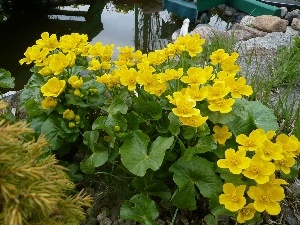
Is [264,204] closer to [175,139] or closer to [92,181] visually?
[175,139]

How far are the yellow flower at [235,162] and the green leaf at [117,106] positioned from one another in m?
0.51

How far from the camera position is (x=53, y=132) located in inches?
73.9

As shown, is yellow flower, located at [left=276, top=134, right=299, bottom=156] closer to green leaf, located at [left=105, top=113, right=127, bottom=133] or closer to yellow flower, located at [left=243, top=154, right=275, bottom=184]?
yellow flower, located at [left=243, top=154, right=275, bottom=184]

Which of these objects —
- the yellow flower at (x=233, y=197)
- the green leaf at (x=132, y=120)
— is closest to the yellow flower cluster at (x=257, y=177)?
the yellow flower at (x=233, y=197)

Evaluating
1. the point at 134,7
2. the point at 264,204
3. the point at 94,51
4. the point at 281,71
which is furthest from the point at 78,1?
the point at 264,204

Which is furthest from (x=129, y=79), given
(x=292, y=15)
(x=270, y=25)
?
(x=292, y=15)

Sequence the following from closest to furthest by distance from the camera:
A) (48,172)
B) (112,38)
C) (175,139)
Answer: (48,172) → (175,139) → (112,38)

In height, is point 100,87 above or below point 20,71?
above

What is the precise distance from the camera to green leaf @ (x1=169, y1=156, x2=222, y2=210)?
174 cm

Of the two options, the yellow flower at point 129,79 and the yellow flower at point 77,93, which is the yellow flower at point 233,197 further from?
the yellow flower at point 77,93

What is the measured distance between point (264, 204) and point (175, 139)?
0.47 metres

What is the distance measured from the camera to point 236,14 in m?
7.49

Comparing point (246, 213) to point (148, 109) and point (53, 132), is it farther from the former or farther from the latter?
point (53, 132)

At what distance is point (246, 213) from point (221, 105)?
449 mm
